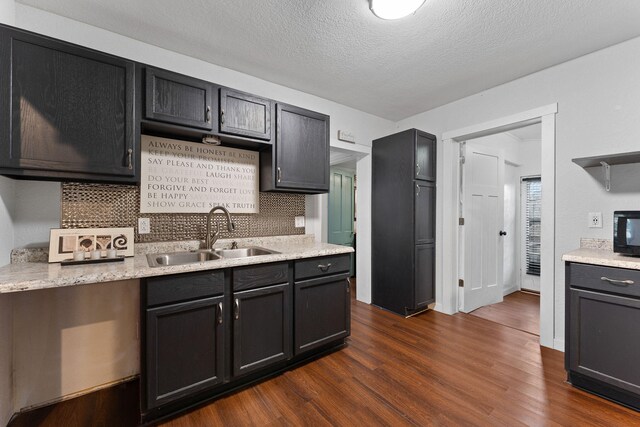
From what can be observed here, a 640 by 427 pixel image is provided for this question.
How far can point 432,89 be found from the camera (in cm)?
288

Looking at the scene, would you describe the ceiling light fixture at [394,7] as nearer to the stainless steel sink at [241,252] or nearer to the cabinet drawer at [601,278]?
the stainless steel sink at [241,252]

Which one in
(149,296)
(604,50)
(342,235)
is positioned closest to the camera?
(149,296)

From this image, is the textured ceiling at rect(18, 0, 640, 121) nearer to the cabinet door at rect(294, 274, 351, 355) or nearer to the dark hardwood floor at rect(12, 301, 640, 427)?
the cabinet door at rect(294, 274, 351, 355)

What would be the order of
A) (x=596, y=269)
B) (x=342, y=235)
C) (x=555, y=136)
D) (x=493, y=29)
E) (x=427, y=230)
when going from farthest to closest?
1. (x=342, y=235)
2. (x=427, y=230)
3. (x=555, y=136)
4. (x=493, y=29)
5. (x=596, y=269)

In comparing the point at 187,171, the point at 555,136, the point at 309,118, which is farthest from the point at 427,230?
the point at 187,171

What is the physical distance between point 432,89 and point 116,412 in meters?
3.71

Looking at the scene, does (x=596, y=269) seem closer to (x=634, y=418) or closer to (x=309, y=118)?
(x=634, y=418)

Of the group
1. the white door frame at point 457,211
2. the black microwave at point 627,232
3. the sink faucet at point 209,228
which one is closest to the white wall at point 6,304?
the sink faucet at point 209,228

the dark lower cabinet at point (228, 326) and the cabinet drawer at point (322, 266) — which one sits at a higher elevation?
the cabinet drawer at point (322, 266)

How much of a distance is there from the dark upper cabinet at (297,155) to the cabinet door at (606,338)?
209cm

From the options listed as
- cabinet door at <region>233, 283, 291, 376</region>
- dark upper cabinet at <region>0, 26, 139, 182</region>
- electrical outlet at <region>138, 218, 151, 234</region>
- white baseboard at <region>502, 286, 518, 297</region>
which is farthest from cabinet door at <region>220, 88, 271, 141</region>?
white baseboard at <region>502, 286, 518, 297</region>

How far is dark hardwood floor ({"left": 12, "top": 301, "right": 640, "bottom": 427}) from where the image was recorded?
5.09 feet

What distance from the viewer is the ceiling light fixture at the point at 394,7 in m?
1.58

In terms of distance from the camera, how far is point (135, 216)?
2010 millimetres
